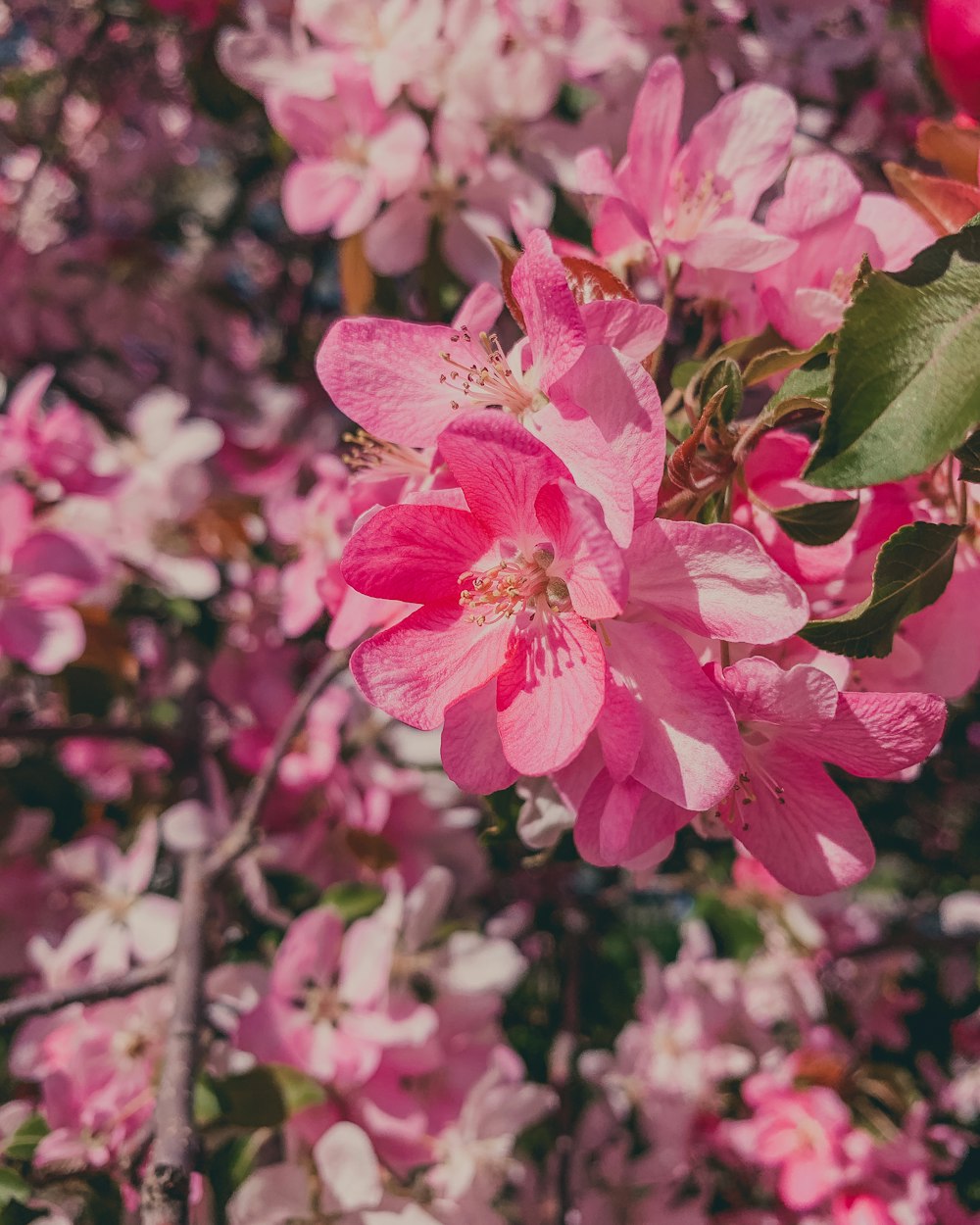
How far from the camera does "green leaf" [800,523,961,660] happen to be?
523 mm

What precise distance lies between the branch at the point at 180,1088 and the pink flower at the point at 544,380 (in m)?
0.54

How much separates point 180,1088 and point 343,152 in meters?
0.96

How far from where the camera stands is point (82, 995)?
2.97 ft

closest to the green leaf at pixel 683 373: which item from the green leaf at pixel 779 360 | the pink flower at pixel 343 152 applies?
the green leaf at pixel 779 360

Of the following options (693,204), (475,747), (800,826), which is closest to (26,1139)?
(475,747)

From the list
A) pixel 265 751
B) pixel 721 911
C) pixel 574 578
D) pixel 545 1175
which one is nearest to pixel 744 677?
pixel 574 578

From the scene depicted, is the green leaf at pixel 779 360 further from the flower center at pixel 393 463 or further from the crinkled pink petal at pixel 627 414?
the flower center at pixel 393 463

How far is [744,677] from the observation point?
53 centimetres

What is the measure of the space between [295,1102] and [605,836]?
0.52 metres

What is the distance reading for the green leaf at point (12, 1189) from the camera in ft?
2.50

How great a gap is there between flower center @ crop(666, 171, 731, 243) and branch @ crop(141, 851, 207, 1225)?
2.50 feet

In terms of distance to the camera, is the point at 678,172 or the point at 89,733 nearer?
the point at 678,172

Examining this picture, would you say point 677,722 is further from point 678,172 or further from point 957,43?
point 957,43

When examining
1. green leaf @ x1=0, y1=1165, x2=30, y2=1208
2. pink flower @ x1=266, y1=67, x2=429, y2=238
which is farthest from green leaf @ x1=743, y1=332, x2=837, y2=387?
green leaf @ x1=0, y1=1165, x2=30, y2=1208
